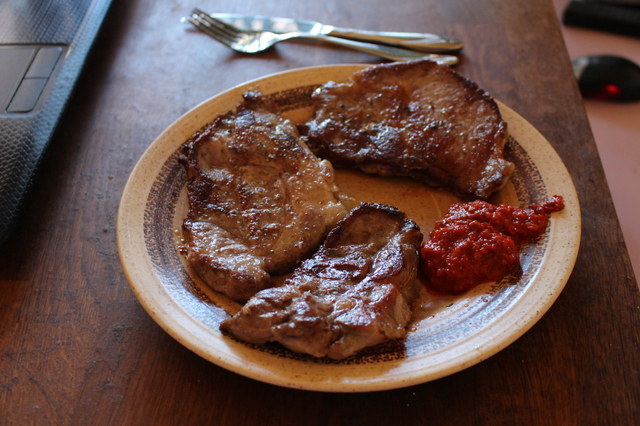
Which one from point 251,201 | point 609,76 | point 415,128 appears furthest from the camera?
point 609,76

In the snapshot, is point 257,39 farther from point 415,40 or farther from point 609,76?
point 609,76

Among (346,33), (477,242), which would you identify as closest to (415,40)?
(346,33)

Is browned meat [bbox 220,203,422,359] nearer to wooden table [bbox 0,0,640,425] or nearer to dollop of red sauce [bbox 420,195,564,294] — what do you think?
dollop of red sauce [bbox 420,195,564,294]

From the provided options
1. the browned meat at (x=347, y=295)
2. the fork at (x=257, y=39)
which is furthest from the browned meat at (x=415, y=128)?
the fork at (x=257, y=39)

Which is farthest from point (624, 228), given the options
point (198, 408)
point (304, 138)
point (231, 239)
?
point (198, 408)

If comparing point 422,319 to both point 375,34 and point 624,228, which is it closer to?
point 624,228

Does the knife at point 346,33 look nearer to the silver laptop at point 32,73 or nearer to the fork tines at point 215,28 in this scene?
the fork tines at point 215,28
